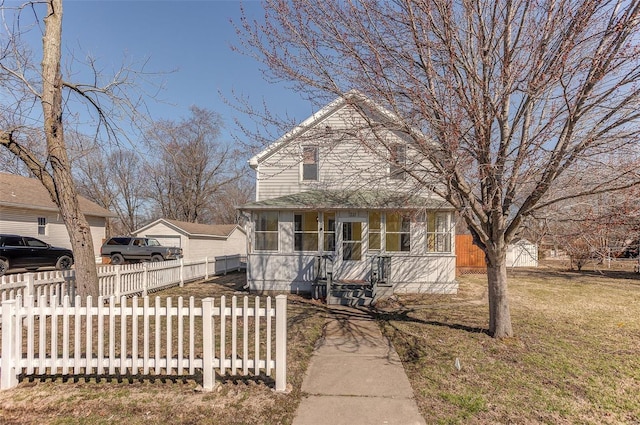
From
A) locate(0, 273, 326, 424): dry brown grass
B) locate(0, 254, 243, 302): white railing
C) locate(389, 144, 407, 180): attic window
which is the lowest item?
locate(0, 273, 326, 424): dry brown grass

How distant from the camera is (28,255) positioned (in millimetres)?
14195

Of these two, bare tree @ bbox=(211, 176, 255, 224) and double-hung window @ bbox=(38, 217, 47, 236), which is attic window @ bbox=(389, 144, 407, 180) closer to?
double-hung window @ bbox=(38, 217, 47, 236)

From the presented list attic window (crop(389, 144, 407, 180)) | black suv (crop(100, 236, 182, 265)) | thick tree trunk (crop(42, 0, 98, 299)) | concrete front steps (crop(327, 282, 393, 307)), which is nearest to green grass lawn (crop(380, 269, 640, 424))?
concrete front steps (crop(327, 282, 393, 307))

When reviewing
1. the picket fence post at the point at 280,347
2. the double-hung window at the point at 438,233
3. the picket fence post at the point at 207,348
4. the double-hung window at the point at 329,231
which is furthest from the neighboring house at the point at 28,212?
the picket fence post at the point at 280,347

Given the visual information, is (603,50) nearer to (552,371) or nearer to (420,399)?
(552,371)

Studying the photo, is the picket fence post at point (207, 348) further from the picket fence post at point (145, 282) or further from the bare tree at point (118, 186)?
the bare tree at point (118, 186)

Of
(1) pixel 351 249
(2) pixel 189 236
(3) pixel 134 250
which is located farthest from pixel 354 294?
(2) pixel 189 236

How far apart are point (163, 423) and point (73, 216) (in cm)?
516

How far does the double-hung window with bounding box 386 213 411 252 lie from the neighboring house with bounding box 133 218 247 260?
1540cm

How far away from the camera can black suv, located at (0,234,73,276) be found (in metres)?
13.4

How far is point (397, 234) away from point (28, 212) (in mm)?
18925

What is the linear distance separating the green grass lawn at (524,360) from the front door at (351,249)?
1.73m

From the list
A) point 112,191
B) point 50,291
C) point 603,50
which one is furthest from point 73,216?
point 112,191

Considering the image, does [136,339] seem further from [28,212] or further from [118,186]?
[118,186]
